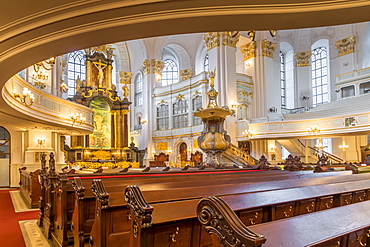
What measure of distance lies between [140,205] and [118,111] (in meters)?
22.0

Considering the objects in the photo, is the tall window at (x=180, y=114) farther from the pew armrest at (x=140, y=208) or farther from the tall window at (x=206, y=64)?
the pew armrest at (x=140, y=208)

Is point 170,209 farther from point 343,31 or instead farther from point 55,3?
point 343,31

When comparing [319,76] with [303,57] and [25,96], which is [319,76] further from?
[25,96]

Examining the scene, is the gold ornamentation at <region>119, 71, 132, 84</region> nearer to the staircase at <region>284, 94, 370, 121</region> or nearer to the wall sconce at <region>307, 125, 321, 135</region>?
the staircase at <region>284, 94, 370, 121</region>

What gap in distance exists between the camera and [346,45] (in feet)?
74.9

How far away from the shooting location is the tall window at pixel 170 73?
89.7 ft

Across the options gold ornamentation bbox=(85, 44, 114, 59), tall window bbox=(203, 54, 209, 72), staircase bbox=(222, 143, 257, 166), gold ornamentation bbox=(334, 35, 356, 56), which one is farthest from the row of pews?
gold ornamentation bbox=(334, 35, 356, 56)

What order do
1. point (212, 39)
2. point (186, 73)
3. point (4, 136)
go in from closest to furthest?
1. point (4, 136)
2. point (212, 39)
3. point (186, 73)

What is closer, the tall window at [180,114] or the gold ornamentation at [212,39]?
the gold ornamentation at [212,39]

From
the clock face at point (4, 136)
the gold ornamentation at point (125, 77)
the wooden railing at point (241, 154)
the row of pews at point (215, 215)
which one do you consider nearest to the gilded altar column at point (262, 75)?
the wooden railing at point (241, 154)

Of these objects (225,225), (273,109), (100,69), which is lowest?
(225,225)

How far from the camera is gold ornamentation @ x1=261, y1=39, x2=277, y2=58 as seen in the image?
21719 mm

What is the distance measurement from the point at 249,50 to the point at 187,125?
780 centimetres

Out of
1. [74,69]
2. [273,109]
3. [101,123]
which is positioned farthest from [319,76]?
[74,69]
